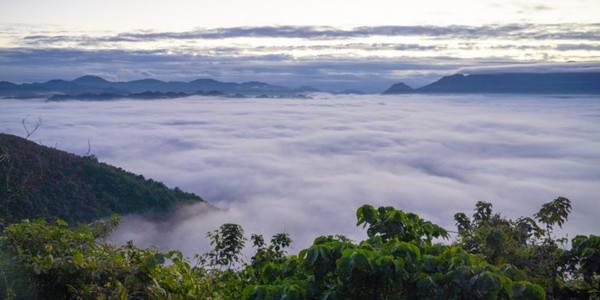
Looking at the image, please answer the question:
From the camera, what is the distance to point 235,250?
14.7m

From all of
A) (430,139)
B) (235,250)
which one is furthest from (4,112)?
(235,250)

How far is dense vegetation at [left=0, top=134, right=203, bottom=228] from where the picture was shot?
1676 inches

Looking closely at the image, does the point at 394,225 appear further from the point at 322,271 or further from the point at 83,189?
the point at 83,189

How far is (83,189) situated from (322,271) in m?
45.8

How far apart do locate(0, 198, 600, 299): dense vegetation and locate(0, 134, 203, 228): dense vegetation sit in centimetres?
3183

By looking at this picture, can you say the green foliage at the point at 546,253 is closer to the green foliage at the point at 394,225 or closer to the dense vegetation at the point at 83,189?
the green foliage at the point at 394,225

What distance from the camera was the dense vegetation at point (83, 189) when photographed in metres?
42.6

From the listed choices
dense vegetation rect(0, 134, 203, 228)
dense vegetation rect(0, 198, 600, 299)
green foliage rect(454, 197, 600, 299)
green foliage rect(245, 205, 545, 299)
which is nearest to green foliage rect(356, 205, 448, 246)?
dense vegetation rect(0, 198, 600, 299)

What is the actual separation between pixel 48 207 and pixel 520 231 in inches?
1349

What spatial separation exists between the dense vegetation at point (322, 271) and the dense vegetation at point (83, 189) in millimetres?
31828

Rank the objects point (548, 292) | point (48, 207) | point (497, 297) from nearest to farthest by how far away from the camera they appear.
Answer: point (497, 297) → point (548, 292) → point (48, 207)

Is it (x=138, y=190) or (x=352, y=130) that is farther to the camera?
(x=352, y=130)

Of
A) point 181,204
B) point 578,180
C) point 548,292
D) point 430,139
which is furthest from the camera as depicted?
point 430,139

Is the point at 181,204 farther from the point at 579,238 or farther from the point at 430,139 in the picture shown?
the point at 430,139
